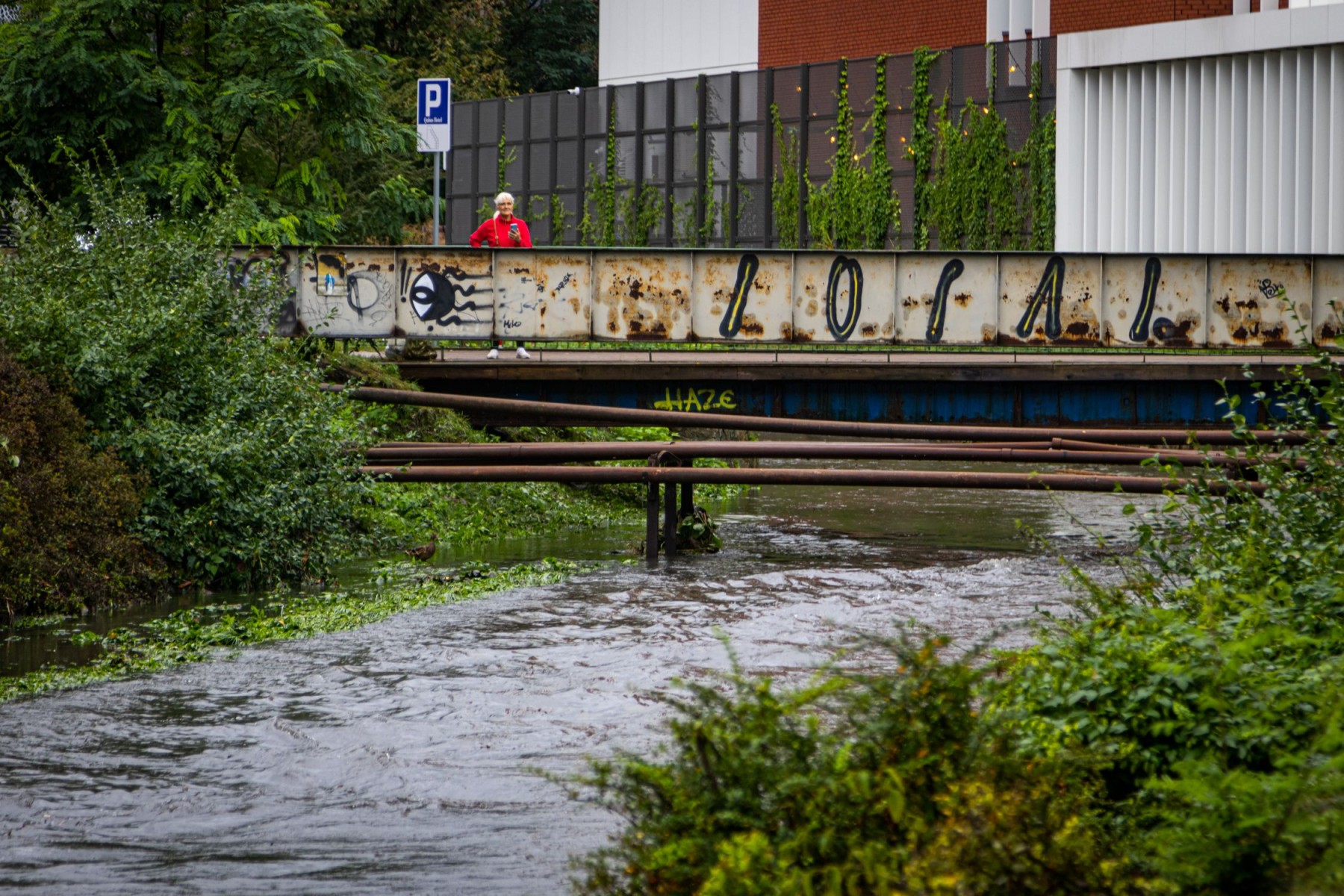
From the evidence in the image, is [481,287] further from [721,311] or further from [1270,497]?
[1270,497]

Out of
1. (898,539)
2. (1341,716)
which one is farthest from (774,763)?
(898,539)

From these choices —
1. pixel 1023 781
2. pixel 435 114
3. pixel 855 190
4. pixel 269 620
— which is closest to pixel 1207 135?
pixel 855 190

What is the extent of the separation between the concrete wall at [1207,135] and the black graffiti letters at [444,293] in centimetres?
1417

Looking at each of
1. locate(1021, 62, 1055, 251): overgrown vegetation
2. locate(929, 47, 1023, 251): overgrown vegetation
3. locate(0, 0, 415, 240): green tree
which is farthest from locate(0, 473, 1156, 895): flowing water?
locate(929, 47, 1023, 251): overgrown vegetation

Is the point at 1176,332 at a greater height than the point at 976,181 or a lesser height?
lesser

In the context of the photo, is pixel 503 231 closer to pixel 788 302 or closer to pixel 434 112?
pixel 434 112

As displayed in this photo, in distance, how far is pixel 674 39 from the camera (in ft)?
132

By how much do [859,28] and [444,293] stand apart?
22.7 metres

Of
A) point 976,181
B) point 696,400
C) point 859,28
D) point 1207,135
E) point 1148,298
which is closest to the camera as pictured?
point 696,400

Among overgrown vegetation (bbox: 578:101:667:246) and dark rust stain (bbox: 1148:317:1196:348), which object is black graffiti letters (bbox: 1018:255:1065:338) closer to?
dark rust stain (bbox: 1148:317:1196:348)

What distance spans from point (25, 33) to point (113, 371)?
11.9 meters

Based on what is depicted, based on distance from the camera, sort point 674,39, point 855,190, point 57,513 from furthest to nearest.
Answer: point 674,39, point 855,190, point 57,513

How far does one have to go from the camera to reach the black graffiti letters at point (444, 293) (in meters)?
17.4

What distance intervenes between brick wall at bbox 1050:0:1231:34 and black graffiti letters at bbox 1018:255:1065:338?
57.0 feet
